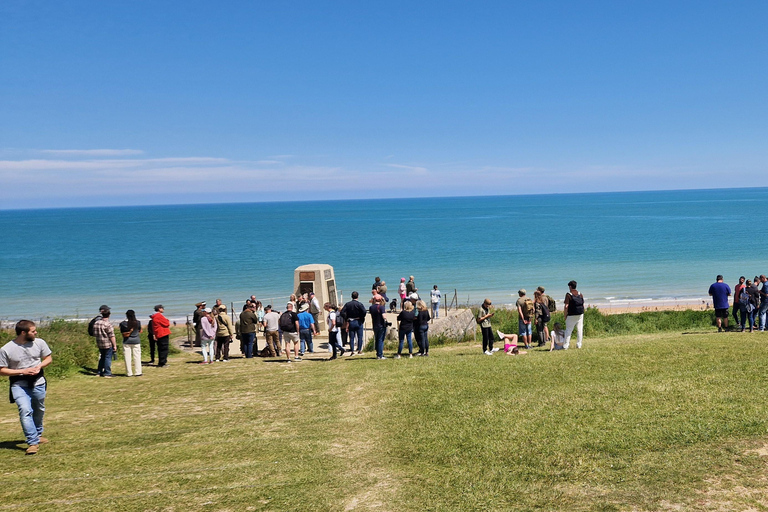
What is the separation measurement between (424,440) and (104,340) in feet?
27.8

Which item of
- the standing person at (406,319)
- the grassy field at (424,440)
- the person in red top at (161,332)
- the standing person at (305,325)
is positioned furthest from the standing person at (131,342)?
the standing person at (406,319)

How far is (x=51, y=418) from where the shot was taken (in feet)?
30.6

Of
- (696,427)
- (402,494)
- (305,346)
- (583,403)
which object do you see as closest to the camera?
(402,494)

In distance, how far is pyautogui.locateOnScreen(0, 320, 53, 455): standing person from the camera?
752 cm

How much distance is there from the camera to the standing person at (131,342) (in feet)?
42.1

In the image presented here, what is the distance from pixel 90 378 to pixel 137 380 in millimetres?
1156

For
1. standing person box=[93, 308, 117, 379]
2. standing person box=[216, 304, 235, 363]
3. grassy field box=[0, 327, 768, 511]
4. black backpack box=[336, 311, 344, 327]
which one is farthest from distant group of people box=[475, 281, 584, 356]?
standing person box=[93, 308, 117, 379]

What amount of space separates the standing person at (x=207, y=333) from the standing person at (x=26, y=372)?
638cm

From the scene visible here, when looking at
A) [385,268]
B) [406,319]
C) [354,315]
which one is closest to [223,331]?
[354,315]

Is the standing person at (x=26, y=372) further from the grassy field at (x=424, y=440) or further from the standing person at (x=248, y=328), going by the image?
the standing person at (x=248, y=328)

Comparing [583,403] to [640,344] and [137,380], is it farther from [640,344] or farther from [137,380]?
[137,380]

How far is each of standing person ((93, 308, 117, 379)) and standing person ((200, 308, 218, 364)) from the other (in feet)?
6.75

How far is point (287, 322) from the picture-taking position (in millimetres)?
14039

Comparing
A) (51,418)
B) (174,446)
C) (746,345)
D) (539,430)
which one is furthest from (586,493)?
(746,345)
